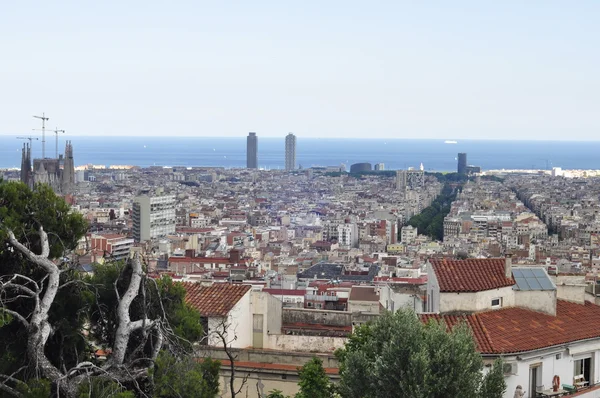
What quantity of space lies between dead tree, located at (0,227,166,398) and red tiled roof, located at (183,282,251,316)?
8.36ft

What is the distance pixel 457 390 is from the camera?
9516 mm

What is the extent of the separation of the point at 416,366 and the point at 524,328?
10.6 ft

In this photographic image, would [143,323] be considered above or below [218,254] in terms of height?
above

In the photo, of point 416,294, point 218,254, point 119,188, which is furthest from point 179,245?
point 119,188

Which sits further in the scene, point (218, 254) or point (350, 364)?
point (218, 254)

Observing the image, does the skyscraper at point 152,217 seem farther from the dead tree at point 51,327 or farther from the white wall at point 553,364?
the dead tree at point 51,327

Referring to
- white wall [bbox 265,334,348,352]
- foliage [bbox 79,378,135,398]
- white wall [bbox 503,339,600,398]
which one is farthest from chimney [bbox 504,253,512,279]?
foliage [bbox 79,378,135,398]

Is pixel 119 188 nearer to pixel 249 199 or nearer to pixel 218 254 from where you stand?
pixel 249 199

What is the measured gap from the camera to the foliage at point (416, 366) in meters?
9.49

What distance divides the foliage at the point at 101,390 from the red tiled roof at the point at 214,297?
3524 millimetres

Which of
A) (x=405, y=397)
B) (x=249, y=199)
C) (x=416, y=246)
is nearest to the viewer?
(x=405, y=397)

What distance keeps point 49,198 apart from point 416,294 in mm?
8148

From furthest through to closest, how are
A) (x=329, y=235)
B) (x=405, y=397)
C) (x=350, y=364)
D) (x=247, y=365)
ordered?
(x=329, y=235)
(x=247, y=365)
(x=350, y=364)
(x=405, y=397)

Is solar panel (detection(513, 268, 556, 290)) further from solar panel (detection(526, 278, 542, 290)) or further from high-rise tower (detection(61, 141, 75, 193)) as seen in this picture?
high-rise tower (detection(61, 141, 75, 193))
